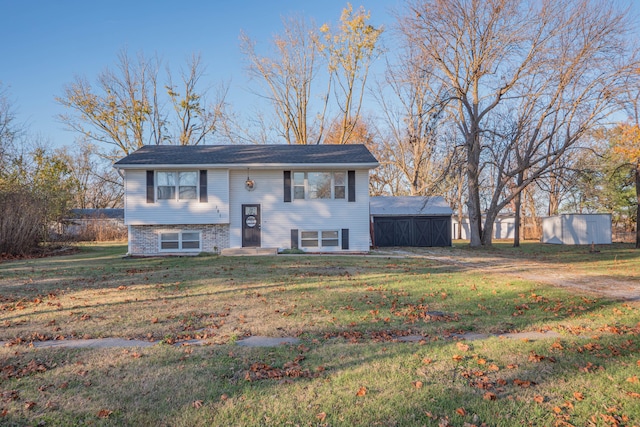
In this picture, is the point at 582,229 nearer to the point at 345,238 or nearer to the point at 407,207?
the point at 407,207

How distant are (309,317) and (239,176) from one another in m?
12.5

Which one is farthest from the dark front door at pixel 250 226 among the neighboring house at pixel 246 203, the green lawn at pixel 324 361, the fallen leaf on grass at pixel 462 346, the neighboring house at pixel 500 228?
the neighboring house at pixel 500 228

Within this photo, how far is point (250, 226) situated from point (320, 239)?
2968mm

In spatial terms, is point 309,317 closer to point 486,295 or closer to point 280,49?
point 486,295

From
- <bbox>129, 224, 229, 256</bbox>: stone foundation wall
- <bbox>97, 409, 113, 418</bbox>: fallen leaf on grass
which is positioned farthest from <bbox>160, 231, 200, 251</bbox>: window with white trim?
<bbox>97, 409, 113, 418</bbox>: fallen leaf on grass

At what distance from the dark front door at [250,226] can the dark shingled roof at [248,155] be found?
1.95 metres

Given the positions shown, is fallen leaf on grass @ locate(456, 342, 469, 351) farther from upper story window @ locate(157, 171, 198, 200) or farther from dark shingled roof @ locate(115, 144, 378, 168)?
upper story window @ locate(157, 171, 198, 200)

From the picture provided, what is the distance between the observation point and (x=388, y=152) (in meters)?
35.9

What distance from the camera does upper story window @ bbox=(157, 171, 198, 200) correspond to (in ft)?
56.3

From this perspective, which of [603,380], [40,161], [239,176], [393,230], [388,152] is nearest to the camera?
[603,380]

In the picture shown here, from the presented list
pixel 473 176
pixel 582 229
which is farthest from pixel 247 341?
pixel 582 229

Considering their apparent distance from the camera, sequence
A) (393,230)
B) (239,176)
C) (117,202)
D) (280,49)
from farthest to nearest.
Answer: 1. (117,202)
2. (280,49)
3. (393,230)
4. (239,176)

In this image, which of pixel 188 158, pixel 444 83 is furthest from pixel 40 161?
pixel 444 83

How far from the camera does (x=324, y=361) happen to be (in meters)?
4.04
